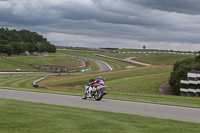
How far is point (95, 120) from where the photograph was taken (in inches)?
435

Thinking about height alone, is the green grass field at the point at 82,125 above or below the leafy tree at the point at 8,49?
below

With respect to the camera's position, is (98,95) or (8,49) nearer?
(98,95)

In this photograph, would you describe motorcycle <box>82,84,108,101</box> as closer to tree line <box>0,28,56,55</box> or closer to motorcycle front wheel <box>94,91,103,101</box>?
motorcycle front wheel <box>94,91,103,101</box>

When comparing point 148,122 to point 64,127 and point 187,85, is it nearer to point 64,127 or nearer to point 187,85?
point 64,127

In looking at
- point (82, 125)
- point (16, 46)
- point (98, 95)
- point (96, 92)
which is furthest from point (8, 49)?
point (82, 125)

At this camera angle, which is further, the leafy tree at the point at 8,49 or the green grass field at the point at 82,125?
the leafy tree at the point at 8,49

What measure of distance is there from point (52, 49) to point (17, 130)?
189 meters

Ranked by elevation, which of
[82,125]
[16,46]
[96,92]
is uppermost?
[16,46]

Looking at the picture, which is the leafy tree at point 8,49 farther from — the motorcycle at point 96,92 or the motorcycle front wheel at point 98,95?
the motorcycle front wheel at point 98,95

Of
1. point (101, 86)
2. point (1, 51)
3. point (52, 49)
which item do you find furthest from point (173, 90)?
point (52, 49)

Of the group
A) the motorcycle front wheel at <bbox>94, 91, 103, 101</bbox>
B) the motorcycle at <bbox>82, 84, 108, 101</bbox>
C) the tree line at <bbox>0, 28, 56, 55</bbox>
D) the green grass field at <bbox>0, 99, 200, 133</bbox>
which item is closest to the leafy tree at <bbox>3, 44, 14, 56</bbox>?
the tree line at <bbox>0, 28, 56, 55</bbox>

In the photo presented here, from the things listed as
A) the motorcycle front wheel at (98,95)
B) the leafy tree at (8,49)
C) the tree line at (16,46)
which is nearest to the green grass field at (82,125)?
the motorcycle front wheel at (98,95)

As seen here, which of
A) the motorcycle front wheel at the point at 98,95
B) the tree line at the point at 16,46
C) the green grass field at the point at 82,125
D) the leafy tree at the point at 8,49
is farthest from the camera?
the tree line at the point at 16,46

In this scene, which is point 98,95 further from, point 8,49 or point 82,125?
point 8,49
